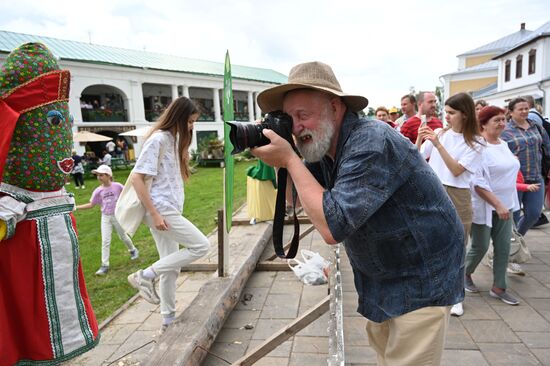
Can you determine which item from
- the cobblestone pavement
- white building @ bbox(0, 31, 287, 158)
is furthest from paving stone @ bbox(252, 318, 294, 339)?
white building @ bbox(0, 31, 287, 158)

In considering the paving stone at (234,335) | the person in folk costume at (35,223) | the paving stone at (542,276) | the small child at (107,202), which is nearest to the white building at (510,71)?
the paving stone at (542,276)

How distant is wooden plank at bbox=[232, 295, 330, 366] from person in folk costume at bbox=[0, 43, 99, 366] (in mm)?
991

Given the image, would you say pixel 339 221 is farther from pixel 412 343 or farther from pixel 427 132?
pixel 427 132

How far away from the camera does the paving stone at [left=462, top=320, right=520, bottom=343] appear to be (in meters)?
2.99

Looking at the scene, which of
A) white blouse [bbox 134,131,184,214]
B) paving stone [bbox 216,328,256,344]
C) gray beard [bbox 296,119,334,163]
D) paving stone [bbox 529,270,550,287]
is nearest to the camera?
gray beard [bbox 296,119,334,163]

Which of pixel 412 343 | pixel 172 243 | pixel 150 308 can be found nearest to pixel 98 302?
pixel 150 308

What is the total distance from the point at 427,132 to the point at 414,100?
2671mm

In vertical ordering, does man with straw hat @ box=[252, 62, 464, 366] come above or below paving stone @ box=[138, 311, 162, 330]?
above

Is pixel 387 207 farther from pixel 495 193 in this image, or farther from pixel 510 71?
pixel 510 71

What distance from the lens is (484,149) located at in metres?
3.39

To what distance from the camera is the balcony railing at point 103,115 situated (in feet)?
83.2

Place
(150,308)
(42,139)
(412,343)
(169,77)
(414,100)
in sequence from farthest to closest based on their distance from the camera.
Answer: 1. (169,77)
2. (414,100)
3. (150,308)
4. (42,139)
5. (412,343)

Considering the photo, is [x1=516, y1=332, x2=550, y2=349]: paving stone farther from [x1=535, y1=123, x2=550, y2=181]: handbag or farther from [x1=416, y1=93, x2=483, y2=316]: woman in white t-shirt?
[x1=535, y1=123, x2=550, y2=181]: handbag

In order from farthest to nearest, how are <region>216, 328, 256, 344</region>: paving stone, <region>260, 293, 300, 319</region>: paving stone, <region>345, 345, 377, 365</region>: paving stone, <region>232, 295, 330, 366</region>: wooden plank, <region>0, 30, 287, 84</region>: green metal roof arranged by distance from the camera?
1. <region>0, 30, 287, 84</region>: green metal roof
2. <region>260, 293, 300, 319</region>: paving stone
3. <region>216, 328, 256, 344</region>: paving stone
4. <region>345, 345, 377, 365</region>: paving stone
5. <region>232, 295, 330, 366</region>: wooden plank
